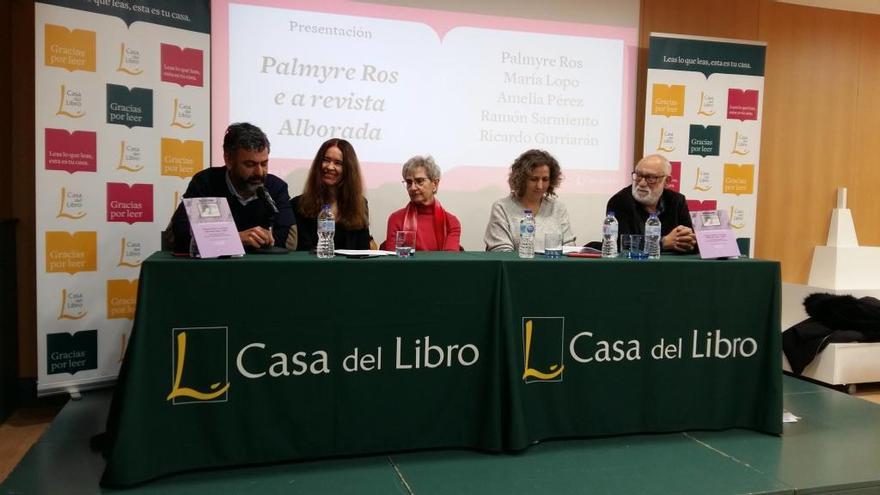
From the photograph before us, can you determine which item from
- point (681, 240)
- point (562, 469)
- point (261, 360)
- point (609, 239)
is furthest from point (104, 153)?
point (681, 240)

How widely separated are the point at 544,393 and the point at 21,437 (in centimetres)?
241

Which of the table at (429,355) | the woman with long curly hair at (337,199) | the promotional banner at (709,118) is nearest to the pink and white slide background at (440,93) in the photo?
the promotional banner at (709,118)

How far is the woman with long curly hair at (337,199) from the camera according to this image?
2998mm

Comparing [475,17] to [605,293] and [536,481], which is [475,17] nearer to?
[605,293]

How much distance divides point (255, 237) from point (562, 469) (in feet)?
4.30

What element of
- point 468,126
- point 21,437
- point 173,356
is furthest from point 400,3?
point 21,437

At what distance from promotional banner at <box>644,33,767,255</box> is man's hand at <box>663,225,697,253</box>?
158 centimetres

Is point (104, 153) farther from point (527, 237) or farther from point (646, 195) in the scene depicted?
point (646, 195)

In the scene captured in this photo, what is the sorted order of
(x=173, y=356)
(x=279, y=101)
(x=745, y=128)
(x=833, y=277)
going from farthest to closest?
(x=833, y=277) < (x=745, y=128) < (x=279, y=101) < (x=173, y=356)

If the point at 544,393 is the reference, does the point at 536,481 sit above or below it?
below

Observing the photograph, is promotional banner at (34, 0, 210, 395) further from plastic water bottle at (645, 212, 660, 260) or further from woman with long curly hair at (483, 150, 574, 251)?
plastic water bottle at (645, 212, 660, 260)

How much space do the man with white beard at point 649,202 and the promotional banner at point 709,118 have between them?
3.57 feet

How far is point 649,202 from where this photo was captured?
3.09 m

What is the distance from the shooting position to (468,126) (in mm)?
4035
